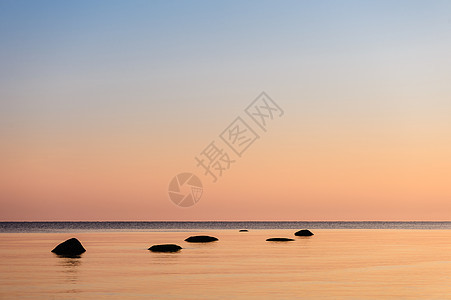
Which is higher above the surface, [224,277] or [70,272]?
[70,272]

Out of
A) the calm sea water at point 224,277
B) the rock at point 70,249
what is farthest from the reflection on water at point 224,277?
the rock at point 70,249

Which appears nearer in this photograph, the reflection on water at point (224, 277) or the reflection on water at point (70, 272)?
the reflection on water at point (224, 277)

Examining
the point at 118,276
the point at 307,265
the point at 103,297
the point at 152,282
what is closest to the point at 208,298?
the point at 103,297

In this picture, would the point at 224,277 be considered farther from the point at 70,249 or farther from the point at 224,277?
the point at 70,249

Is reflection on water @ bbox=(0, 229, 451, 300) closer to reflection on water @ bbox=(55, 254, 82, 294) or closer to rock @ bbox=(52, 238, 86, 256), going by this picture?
reflection on water @ bbox=(55, 254, 82, 294)

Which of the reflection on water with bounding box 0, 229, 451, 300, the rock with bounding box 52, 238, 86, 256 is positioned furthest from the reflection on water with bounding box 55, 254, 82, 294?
the rock with bounding box 52, 238, 86, 256

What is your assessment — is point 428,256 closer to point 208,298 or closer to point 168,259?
point 168,259

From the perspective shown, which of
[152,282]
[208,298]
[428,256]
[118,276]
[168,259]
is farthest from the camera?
[428,256]

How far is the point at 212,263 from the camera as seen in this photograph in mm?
55438

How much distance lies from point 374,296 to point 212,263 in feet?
77.6

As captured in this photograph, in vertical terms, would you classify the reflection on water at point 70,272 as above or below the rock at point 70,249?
below

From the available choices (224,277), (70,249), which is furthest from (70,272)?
(70,249)

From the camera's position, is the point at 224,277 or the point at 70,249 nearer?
the point at 224,277

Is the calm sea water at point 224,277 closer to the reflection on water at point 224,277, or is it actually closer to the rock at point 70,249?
the reflection on water at point 224,277
